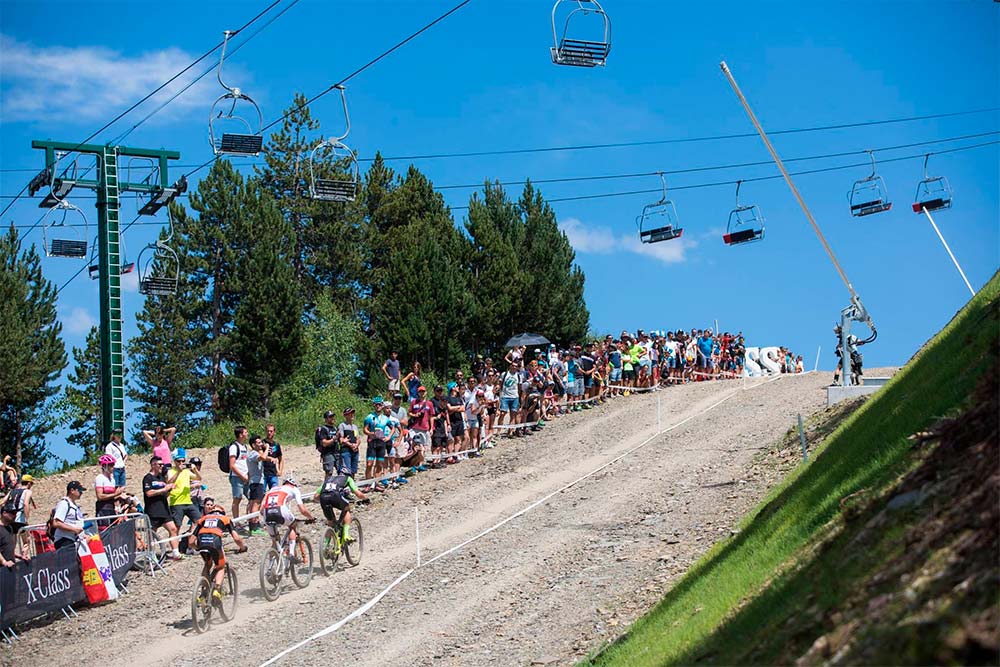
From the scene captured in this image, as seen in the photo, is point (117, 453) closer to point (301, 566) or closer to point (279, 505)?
point (301, 566)

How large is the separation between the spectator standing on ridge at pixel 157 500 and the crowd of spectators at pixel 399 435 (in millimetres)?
19

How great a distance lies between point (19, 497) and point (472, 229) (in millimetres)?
42886

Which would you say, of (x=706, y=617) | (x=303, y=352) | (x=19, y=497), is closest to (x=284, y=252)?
(x=303, y=352)

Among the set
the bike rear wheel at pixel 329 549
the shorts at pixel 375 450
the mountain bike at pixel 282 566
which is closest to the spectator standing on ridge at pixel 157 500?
the mountain bike at pixel 282 566

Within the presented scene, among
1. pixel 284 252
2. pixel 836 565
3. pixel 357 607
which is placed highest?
pixel 284 252

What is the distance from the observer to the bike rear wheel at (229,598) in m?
17.1

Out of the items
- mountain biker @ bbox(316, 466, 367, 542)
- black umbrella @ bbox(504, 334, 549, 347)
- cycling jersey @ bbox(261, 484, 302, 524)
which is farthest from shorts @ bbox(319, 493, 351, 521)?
black umbrella @ bbox(504, 334, 549, 347)

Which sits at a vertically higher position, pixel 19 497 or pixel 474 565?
pixel 19 497

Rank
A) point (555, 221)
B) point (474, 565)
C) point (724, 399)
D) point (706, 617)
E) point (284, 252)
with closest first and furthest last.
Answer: point (706, 617)
point (474, 565)
point (724, 399)
point (284, 252)
point (555, 221)

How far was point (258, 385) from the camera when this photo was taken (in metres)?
49.6

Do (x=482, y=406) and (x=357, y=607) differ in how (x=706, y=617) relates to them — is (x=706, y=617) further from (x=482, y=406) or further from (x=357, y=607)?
(x=482, y=406)

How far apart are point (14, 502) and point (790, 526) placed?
1278 cm

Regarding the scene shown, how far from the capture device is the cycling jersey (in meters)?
17.7

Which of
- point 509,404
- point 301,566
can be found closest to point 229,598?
point 301,566
